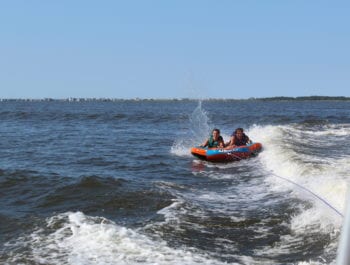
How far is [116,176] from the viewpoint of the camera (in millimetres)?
13969

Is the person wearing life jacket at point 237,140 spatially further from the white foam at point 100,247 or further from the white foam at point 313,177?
the white foam at point 100,247

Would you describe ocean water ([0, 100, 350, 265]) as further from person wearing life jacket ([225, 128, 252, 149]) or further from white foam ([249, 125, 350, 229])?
person wearing life jacket ([225, 128, 252, 149])

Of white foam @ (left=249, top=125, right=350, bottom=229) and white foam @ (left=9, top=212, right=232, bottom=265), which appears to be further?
white foam @ (left=249, top=125, right=350, bottom=229)

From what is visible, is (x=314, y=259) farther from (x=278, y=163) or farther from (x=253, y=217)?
(x=278, y=163)

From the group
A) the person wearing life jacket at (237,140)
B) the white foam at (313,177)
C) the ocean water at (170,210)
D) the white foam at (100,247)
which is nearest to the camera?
the white foam at (100,247)

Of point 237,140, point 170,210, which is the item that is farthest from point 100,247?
point 237,140

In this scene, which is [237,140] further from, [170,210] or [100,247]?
[100,247]

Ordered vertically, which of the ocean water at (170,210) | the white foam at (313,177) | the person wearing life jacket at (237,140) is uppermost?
the person wearing life jacket at (237,140)

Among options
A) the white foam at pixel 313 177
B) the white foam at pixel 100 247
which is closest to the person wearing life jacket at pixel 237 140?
the white foam at pixel 313 177

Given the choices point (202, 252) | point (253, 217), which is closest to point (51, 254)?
point (202, 252)

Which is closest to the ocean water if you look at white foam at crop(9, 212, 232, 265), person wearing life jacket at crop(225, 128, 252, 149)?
white foam at crop(9, 212, 232, 265)

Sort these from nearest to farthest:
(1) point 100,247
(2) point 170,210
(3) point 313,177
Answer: (1) point 100,247 < (2) point 170,210 < (3) point 313,177

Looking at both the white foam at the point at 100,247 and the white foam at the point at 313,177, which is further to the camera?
the white foam at the point at 313,177

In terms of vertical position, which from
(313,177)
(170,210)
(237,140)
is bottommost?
(170,210)
